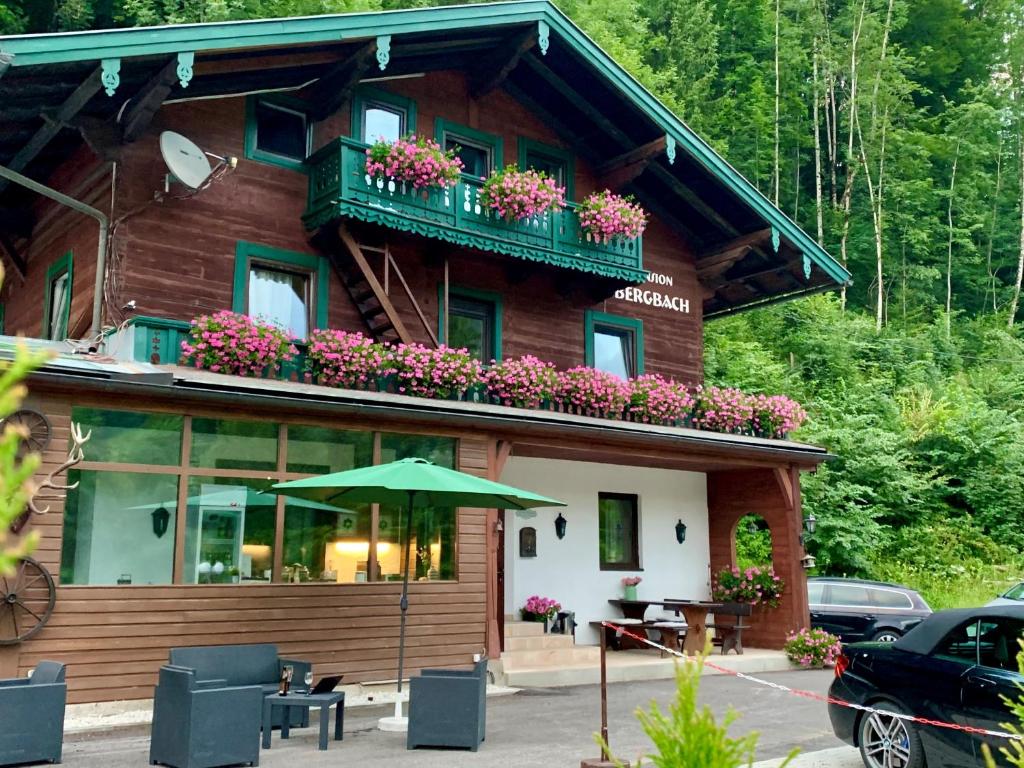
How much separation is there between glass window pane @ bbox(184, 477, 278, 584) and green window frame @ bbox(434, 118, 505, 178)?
6.89 m

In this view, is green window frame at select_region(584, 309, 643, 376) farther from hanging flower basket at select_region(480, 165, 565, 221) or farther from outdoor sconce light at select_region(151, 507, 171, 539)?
outdoor sconce light at select_region(151, 507, 171, 539)

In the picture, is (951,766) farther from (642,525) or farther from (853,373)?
(853,373)

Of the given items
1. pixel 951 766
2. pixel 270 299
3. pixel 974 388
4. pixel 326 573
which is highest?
pixel 974 388

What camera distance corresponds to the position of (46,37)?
37.0 ft

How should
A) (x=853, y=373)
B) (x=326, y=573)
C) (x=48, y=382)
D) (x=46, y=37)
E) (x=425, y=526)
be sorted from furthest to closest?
(x=853, y=373), (x=425, y=526), (x=326, y=573), (x=46, y=37), (x=48, y=382)

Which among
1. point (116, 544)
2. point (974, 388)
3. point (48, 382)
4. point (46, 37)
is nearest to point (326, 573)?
point (116, 544)

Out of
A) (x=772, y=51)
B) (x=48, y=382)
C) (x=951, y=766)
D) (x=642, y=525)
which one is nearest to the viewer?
(x=951, y=766)

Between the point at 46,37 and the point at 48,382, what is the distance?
3.93 m

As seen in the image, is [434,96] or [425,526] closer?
[425,526]

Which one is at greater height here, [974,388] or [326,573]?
[974,388]

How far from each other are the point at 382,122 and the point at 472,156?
1.76 metres

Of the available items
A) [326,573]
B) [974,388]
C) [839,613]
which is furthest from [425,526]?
[974,388]

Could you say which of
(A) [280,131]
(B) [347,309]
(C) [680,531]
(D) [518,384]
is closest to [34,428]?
(B) [347,309]

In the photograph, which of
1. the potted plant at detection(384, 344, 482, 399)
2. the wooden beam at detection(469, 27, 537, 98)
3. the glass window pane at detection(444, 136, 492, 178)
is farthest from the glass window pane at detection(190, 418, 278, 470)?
the wooden beam at detection(469, 27, 537, 98)
